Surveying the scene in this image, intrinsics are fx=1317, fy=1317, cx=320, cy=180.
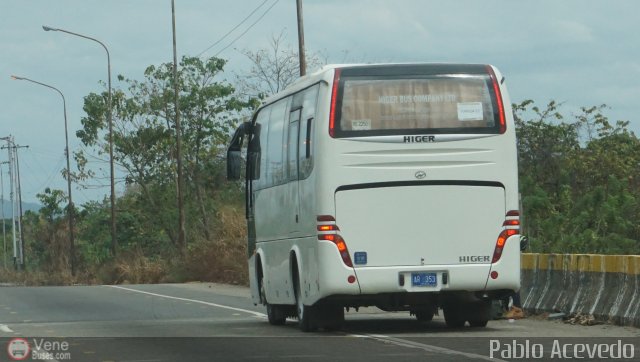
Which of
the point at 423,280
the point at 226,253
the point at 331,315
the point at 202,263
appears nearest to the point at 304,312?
the point at 331,315

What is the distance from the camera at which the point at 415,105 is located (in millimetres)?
15805

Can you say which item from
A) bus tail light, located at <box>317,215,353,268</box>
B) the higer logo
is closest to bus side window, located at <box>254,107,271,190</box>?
bus tail light, located at <box>317,215,353,268</box>

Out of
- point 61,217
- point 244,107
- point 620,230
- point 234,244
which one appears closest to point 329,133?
point 620,230

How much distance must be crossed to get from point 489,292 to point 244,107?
1828 inches

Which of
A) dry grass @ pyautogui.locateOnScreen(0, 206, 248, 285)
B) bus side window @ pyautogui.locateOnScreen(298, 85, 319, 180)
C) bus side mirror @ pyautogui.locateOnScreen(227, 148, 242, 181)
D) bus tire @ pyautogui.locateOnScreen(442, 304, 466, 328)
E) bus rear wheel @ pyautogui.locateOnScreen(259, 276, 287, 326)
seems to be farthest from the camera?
dry grass @ pyautogui.locateOnScreen(0, 206, 248, 285)

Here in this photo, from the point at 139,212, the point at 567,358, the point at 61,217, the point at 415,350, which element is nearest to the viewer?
the point at 567,358

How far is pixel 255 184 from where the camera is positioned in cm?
1970

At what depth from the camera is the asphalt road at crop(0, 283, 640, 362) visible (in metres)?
13.1

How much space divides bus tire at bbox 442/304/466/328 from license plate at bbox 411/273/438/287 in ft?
5.18

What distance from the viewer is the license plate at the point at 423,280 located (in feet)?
51.1

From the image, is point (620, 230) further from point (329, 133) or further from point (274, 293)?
point (329, 133)

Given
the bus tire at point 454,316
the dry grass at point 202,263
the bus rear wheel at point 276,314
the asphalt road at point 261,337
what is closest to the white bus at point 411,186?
the asphalt road at point 261,337

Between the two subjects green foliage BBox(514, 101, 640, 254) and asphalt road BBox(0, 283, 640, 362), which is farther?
green foliage BBox(514, 101, 640, 254)

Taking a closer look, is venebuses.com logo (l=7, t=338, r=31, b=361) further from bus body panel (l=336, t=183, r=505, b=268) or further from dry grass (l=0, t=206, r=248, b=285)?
dry grass (l=0, t=206, r=248, b=285)
